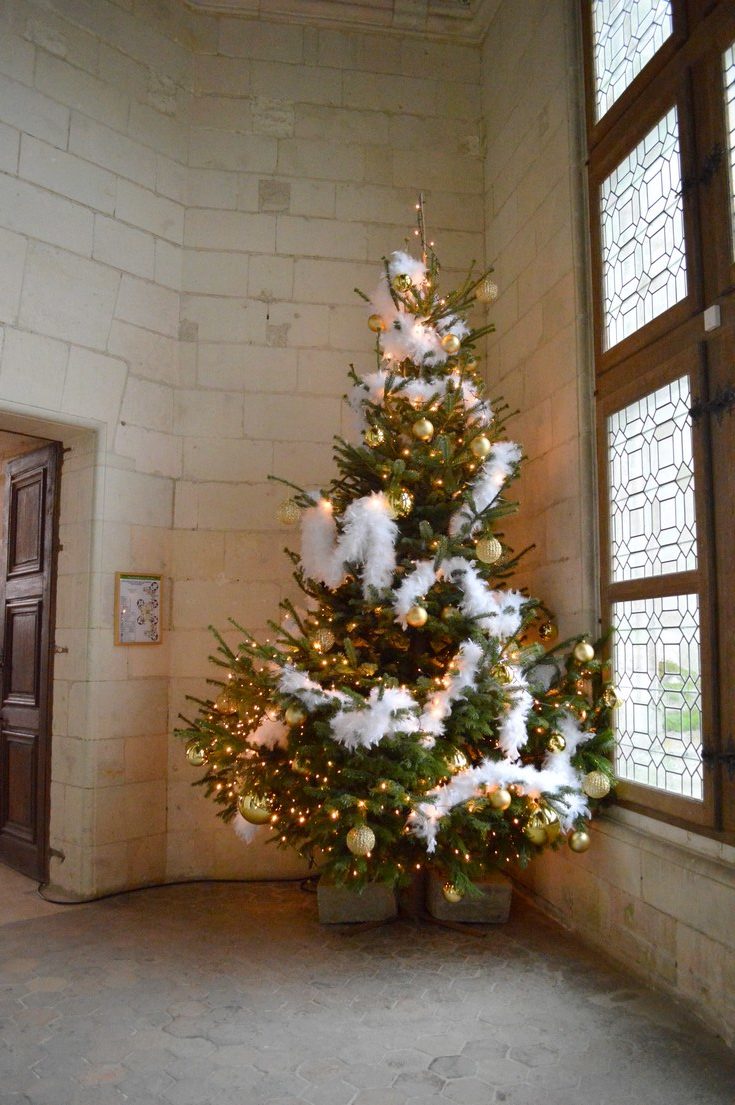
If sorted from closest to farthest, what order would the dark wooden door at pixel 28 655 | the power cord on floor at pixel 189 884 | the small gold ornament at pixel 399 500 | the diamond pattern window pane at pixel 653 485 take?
the diamond pattern window pane at pixel 653 485 < the small gold ornament at pixel 399 500 < the power cord on floor at pixel 189 884 < the dark wooden door at pixel 28 655

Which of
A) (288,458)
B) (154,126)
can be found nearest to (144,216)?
(154,126)

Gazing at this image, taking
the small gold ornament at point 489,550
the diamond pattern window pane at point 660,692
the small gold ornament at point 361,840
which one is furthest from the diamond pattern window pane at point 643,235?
the small gold ornament at point 361,840

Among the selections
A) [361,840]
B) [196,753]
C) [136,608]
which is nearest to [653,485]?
[361,840]

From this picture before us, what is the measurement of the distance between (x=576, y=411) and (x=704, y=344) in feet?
2.75

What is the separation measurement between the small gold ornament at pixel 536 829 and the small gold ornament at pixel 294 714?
3.03 feet

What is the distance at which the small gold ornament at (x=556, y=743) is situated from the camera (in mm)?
3152

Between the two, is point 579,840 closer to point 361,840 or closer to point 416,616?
point 361,840

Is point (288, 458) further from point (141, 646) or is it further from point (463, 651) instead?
point (463, 651)

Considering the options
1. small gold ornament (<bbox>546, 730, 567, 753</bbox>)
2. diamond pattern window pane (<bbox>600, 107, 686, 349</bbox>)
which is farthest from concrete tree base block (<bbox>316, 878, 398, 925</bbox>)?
diamond pattern window pane (<bbox>600, 107, 686, 349</bbox>)

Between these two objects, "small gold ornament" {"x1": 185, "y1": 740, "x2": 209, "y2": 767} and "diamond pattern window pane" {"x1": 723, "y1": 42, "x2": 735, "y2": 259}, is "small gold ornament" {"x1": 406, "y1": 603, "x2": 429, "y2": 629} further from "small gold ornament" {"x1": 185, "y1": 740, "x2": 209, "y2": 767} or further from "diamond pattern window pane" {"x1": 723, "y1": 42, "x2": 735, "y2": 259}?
"diamond pattern window pane" {"x1": 723, "y1": 42, "x2": 735, "y2": 259}

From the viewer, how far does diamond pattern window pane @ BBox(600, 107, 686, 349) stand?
3.03 meters

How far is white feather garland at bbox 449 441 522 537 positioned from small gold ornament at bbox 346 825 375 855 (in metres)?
1.19

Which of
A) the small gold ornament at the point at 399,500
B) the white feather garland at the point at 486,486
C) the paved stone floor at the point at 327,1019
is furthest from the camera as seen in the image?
the white feather garland at the point at 486,486

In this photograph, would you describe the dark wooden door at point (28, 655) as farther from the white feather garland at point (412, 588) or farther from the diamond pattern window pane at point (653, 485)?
the diamond pattern window pane at point (653, 485)
